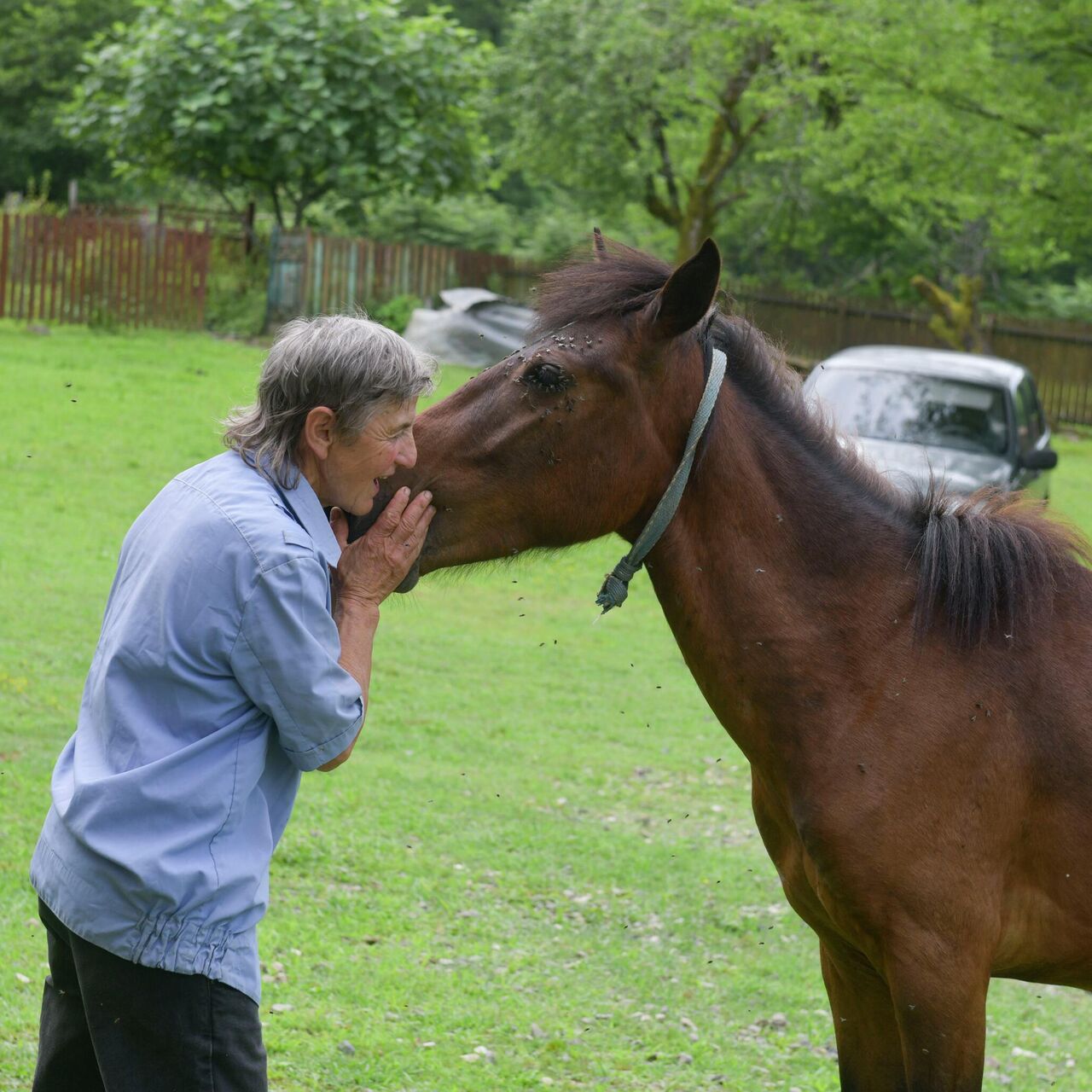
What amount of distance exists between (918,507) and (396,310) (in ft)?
58.6

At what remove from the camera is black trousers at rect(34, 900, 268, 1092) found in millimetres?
2303

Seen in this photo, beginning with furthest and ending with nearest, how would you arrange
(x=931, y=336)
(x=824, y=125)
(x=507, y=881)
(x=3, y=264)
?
(x=931, y=336), (x=824, y=125), (x=3, y=264), (x=507, y=881)

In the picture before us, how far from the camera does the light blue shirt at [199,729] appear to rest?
7.43 feet

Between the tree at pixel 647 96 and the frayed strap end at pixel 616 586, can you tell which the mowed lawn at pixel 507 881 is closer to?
the frayed strap end at pixel 616 586

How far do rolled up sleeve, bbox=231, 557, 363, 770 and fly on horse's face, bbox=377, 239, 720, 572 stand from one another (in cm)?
46

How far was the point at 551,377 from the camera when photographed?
2.71 metres

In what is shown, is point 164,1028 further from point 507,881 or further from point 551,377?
point 507,881

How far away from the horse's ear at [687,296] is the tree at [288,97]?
16.2 m

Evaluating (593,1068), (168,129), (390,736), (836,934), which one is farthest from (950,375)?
(168,129)

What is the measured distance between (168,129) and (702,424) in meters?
17.2

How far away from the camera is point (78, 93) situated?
1945 cm

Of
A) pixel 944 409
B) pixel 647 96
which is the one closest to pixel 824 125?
pixel 647 96

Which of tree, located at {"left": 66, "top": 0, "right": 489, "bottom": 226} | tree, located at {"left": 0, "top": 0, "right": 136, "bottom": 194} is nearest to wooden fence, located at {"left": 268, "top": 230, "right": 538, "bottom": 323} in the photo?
tree, located at {"left": 66, "top": 0, "right": 489, "bottom": 226}

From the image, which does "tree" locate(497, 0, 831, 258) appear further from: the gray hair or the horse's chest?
the gray hair
